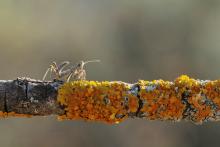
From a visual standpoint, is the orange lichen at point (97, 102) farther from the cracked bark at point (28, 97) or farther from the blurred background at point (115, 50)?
the blurred background at point (115, 50)

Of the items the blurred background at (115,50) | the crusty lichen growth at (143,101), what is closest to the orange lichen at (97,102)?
the crusty lichen growth at (143,101)

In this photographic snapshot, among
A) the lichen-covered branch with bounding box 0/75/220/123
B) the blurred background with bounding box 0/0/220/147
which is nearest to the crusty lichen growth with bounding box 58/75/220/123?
the lichen-covered branch with bounding box 0/75/220/123

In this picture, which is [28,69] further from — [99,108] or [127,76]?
[99,108]

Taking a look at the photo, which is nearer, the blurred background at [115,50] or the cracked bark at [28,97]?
the cracked bark at [28,97]

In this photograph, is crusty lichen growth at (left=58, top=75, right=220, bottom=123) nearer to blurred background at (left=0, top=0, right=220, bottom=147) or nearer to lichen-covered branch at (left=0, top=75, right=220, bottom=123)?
lichen-covered branch at (left=0, top=75, right=220, bottom=123)

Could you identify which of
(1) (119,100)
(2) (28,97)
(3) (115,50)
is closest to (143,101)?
(1) (119,100)

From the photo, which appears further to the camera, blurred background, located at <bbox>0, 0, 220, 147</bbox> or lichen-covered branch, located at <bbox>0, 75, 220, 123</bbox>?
blurred background, located at <bbox>0, 0, 220, 147</bbox>

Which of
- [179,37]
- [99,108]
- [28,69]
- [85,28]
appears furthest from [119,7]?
Answer: [99,108]
